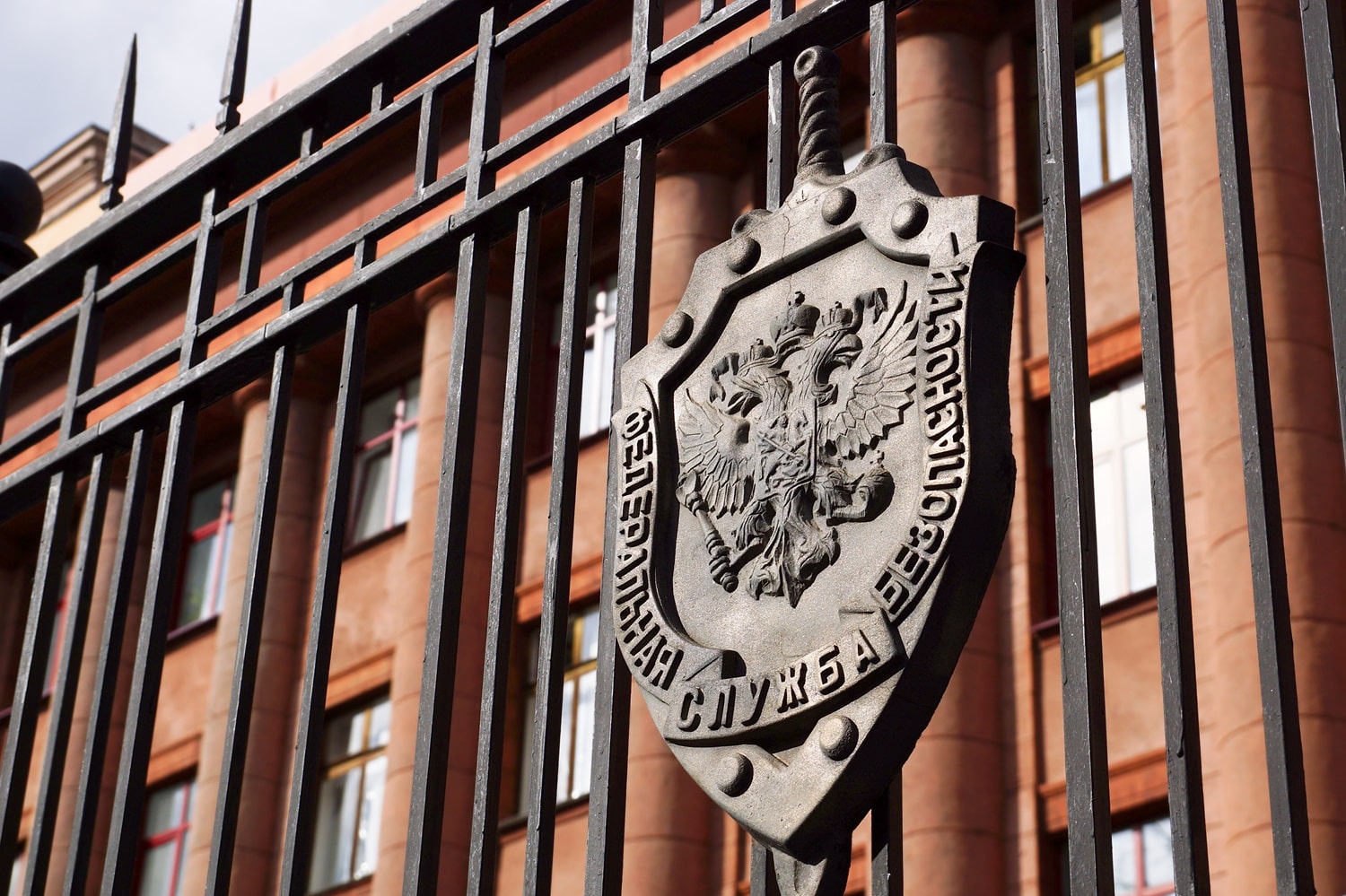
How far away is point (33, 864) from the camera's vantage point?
3.65m

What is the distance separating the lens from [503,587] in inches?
125

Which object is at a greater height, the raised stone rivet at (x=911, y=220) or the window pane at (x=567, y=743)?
the window pane at (x=567, y=743)

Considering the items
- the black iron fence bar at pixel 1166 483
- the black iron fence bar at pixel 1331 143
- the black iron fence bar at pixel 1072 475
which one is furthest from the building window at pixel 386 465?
the black iron fence bar at pixel 1331 143

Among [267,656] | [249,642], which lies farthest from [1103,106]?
[249,642]

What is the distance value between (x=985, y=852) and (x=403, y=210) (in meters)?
9.49

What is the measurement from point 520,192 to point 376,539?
14343 mm

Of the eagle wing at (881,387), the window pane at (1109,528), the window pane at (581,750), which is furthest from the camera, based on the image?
the window pane at (581,750)

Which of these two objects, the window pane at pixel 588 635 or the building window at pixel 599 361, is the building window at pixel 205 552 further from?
the window pane at pixel 588 635

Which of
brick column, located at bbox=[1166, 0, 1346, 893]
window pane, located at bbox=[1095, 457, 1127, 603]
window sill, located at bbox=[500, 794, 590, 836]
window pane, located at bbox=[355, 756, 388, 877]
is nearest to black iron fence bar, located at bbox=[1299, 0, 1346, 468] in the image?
brick column, located at bbox=[1166, 0, 1346, 893]

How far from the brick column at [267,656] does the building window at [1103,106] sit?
667 centimetres

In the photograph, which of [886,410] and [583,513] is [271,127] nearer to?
[886,410]

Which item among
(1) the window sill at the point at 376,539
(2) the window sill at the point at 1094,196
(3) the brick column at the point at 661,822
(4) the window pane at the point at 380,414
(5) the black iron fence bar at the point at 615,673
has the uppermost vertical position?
(4) the window pane at the point at 380,414

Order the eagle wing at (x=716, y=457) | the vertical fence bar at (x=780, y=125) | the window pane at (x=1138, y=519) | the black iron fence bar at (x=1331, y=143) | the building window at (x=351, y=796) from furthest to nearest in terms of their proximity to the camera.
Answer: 1. the building window at (x=351, y=796)
2. the window pane at (x=1138, y=519)
3. the vertical fence bar at (x=780, y=125)
4. the eagle wing at (x=716, y=457)
5. the black iron fence bar at (x=1331, y=143)

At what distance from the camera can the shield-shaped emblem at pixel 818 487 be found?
250 centimetres
